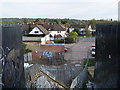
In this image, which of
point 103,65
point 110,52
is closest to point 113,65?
point 110,52

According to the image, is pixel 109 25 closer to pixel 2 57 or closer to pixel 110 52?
pixel 110 52

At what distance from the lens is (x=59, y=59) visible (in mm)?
7688

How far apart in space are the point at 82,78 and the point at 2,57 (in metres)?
2.13

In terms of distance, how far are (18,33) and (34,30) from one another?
504 inches

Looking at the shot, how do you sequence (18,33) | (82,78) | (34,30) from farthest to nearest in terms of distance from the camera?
(34,30) < (82,78) < (18,33)

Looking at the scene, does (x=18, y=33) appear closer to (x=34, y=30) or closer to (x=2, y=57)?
(x=2, y=57)

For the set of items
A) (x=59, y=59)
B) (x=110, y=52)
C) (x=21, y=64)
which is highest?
(x=110, y=52)

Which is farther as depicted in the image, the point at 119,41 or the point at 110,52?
the point at 110,52

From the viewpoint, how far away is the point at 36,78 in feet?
12.0

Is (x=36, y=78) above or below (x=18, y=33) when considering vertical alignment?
below

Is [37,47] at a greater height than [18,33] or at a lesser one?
lesser

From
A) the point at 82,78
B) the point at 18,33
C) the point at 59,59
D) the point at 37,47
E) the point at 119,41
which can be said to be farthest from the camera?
the point at 37,47

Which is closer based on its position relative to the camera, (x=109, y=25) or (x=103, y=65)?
(x=109, y=25)

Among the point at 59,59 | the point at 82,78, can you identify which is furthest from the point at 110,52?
the point at 59,59
